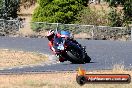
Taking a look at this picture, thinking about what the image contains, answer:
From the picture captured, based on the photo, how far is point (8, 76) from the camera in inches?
716

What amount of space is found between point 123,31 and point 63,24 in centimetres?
436

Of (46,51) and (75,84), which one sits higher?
(75,84)

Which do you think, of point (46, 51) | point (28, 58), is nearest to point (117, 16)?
point (46, 51)

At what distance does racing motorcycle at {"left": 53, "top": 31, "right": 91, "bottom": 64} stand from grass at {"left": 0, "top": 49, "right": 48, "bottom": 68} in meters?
1.79

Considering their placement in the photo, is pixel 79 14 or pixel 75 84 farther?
pixel 79 14

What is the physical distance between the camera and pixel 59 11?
4306 centimetres

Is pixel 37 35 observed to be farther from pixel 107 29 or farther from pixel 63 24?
pixel 107 29

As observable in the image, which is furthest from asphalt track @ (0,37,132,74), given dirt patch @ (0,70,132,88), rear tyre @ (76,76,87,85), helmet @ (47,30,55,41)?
rear tyre @ (76,76,87,85)

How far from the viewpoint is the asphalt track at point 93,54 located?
824 inches

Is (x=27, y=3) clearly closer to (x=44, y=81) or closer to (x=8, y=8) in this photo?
(x=8, y=8)

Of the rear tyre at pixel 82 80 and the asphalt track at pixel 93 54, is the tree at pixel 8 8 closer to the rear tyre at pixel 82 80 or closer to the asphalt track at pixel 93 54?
the asphalt track at pixel 93 54

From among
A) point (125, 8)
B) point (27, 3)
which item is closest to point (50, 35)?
point (125, 8)

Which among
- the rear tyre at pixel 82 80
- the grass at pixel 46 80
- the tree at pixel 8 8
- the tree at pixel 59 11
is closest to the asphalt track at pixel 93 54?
the grass at pixel 46 80

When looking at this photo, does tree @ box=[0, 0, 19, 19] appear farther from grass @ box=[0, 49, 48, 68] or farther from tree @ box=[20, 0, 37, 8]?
grass @ box=[0, 49, 48, 68]
